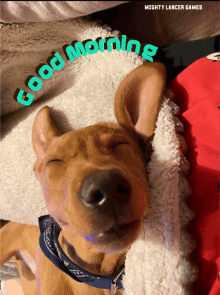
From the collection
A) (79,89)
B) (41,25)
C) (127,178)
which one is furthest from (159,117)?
(41,25)

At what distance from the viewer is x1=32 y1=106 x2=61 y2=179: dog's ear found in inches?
29.7

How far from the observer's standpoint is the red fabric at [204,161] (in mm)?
507

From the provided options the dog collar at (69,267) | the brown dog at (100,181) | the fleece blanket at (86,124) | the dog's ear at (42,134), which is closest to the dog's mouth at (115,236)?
the brown dog at (100,181)

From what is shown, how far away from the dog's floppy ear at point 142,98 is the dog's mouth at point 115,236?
0.29 m

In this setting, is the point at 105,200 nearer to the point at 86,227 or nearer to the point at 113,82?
the point at 86,227

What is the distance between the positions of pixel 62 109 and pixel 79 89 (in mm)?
98

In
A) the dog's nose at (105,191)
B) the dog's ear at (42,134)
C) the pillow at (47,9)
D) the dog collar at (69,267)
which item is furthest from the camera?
the dog's ear at (42,134)

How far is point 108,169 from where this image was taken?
455mm

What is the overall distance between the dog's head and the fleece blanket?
0.20ft

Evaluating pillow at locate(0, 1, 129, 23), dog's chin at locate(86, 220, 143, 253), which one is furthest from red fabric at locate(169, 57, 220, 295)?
pillow at locate(0, 1, 129, 23)

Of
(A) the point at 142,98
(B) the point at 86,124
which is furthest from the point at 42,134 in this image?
(A) the point at 142,98

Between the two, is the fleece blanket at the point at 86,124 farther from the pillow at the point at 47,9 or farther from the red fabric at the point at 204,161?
the pillow at the point at 47,9

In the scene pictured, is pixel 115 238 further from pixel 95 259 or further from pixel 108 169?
pixel 95 259

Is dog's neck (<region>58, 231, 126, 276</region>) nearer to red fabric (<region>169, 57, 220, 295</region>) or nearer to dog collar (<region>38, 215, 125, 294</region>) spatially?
dog collar (<region>38, 215, 125, 294</region>)
